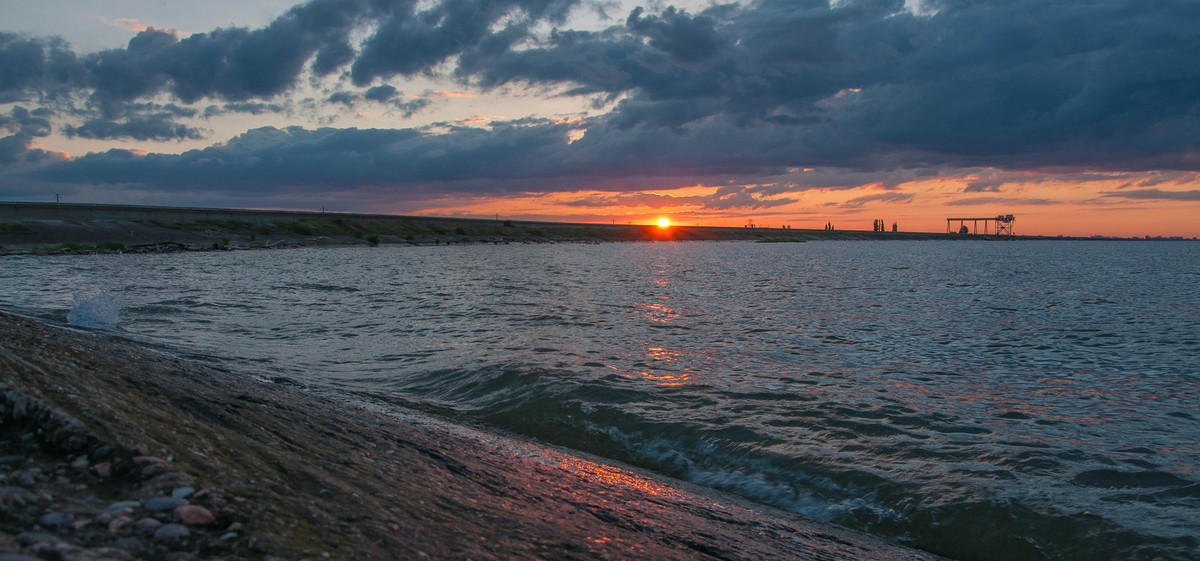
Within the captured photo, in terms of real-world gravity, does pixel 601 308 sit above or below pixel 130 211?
below

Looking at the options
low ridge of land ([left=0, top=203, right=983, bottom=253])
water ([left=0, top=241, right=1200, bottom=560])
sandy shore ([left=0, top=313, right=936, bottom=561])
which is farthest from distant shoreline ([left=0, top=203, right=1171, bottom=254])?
sandy shore ([left=0, top=313, right=936, bottom=561])

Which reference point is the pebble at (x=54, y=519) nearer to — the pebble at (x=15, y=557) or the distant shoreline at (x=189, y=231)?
the pebble at (x=15, y=557)

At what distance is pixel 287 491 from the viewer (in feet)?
13.4

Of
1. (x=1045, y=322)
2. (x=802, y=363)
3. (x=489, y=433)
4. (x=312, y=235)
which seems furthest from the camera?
(x=312, y=235)

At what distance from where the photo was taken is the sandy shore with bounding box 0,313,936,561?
126 inches

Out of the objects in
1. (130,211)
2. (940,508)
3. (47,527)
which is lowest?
(940,508)

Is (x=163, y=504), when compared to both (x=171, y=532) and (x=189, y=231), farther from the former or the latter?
(x=189, y=231)

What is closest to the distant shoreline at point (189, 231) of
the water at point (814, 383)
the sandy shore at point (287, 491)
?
the water at point (814, 383)

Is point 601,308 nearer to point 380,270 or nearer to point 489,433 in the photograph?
point 489,433

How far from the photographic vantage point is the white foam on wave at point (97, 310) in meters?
14.8

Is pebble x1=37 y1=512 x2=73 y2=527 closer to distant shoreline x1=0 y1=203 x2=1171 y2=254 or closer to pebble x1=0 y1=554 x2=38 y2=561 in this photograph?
pebble x1=0 y1=554 x2=38 y2=561

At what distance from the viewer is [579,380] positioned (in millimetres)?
11688

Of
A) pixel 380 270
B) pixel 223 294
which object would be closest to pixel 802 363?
pixel 223 294

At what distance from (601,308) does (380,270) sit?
21921 mm
